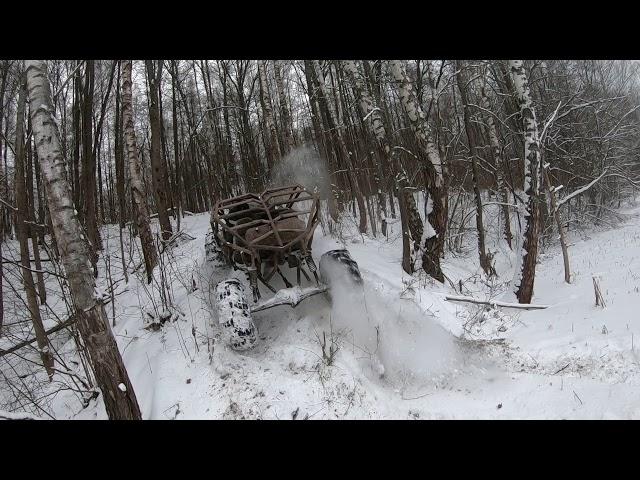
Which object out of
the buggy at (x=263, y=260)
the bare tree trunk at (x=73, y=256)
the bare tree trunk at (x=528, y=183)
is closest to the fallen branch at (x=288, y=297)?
the buggy at (x=263, y=260)

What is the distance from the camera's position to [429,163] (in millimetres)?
7613

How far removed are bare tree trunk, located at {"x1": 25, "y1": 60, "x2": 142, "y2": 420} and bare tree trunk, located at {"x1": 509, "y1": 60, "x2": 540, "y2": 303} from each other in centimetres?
674

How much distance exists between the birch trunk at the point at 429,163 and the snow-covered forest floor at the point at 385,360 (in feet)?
5.06

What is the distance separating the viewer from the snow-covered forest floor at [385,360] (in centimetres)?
399

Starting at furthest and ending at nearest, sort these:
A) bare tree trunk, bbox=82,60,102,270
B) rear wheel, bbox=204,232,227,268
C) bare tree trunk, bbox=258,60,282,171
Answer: bare tree trunk, bbox=258,60,282,171, bare tree trunk, bbox=82,60,102,270, rear wheel, bbox=204,232,227,268

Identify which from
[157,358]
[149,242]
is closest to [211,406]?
[157,358]

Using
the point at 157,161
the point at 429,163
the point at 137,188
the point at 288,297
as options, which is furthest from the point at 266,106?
the point at 288,297

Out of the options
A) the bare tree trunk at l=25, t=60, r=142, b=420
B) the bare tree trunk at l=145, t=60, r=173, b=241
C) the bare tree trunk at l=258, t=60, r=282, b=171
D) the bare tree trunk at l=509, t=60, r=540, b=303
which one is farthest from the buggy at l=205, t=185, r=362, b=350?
the bare tree trunk at l=258, t=60, r=282, b=171

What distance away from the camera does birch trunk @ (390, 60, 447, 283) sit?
7.61 meters

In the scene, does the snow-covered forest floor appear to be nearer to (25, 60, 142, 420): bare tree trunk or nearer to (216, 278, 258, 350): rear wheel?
(216, 278, 258, 350): rear wheel

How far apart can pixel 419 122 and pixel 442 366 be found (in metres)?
4.75

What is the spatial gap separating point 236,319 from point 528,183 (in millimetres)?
5709

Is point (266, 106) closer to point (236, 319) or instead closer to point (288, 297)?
point (288, 297)
